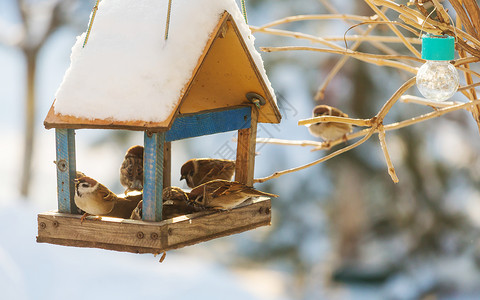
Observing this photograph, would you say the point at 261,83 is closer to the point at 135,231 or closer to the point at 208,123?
the point at 208,123

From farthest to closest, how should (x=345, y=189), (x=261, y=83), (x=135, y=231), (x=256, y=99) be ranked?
(x=345, y=189)
(x=256, y=99)
(x=261, y=83)
(x=135, y=231)

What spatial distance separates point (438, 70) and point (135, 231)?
115 cm

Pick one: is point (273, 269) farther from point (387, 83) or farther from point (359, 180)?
point (387, 83)

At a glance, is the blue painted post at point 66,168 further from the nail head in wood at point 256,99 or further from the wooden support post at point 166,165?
the nail head in wood at point 256,99

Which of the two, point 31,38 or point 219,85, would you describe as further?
point 31,38

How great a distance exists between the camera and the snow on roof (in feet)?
7.45

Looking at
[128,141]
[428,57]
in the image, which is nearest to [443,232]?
[128,141]

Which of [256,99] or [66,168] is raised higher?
[256,99]

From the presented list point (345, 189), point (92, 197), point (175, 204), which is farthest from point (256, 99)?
point (345, 189)

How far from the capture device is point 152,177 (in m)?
2.30

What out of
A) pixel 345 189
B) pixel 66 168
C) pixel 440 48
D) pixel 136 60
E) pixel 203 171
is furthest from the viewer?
pixel 345 189

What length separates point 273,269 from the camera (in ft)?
36.8

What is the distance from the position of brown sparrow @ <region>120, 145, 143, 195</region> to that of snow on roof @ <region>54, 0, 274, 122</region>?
2.32 feet

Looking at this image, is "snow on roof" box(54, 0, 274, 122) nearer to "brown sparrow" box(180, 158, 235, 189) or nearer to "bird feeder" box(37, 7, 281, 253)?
"bird feeder" box(37, 7, 281, 253)
